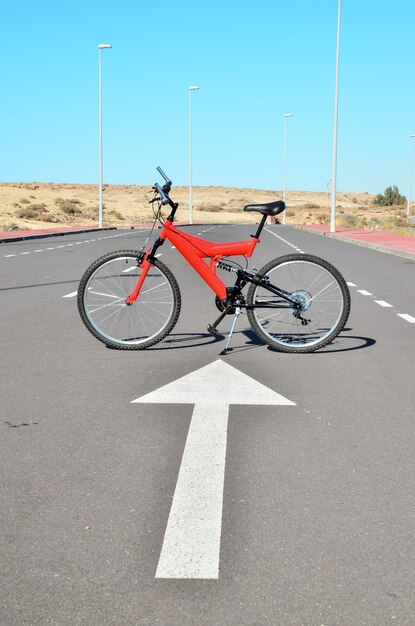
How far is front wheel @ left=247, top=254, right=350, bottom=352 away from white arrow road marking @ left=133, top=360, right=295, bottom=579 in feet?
2.58

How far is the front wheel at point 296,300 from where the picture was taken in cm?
848

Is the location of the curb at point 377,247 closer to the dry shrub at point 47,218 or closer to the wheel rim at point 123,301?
the wheel rim at point 123,301

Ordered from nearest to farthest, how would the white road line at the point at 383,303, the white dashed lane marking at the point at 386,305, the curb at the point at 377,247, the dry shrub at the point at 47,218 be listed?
1. the white dashed lane marking at the point at 386,305
2. the white road line at the point at 383,303
3. the curb at the point at 377,247
4. the dry shrub at the point at 47,218

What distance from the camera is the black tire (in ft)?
28.5

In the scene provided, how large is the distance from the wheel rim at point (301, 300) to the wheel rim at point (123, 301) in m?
0.87

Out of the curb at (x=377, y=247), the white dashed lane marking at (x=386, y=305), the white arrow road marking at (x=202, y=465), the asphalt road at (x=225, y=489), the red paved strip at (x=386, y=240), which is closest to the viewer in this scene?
the asphalt road at (x=225, y=489)

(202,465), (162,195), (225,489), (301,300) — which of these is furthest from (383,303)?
(225,489)

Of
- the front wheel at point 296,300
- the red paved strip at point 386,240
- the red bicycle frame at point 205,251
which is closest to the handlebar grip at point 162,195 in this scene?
the red bicycle frame at point 205,251

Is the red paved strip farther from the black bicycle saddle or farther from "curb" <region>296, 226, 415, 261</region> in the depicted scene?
the black bicycle saddle

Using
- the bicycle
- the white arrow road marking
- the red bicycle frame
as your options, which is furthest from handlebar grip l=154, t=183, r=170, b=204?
the white arrow road marking

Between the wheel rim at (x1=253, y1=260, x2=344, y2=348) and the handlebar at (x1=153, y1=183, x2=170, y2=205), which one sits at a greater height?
the handlebar at (x1=153, y1=183, x2=170, y2=205)

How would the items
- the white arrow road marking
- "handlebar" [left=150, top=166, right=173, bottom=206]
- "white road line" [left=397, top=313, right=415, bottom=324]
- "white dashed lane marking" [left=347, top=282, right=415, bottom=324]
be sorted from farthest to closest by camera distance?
"white dashed lane marking" [left=347, top=282, right=415, bottom=324] → "white road line" [left=397, top=313, right=415, bottom=324] → "handlebar" [left=150, top=166, right=173, bottom=206] → the white arrow road marking

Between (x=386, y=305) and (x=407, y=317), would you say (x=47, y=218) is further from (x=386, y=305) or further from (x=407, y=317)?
(x=407, y=317)

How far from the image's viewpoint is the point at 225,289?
8.71m
